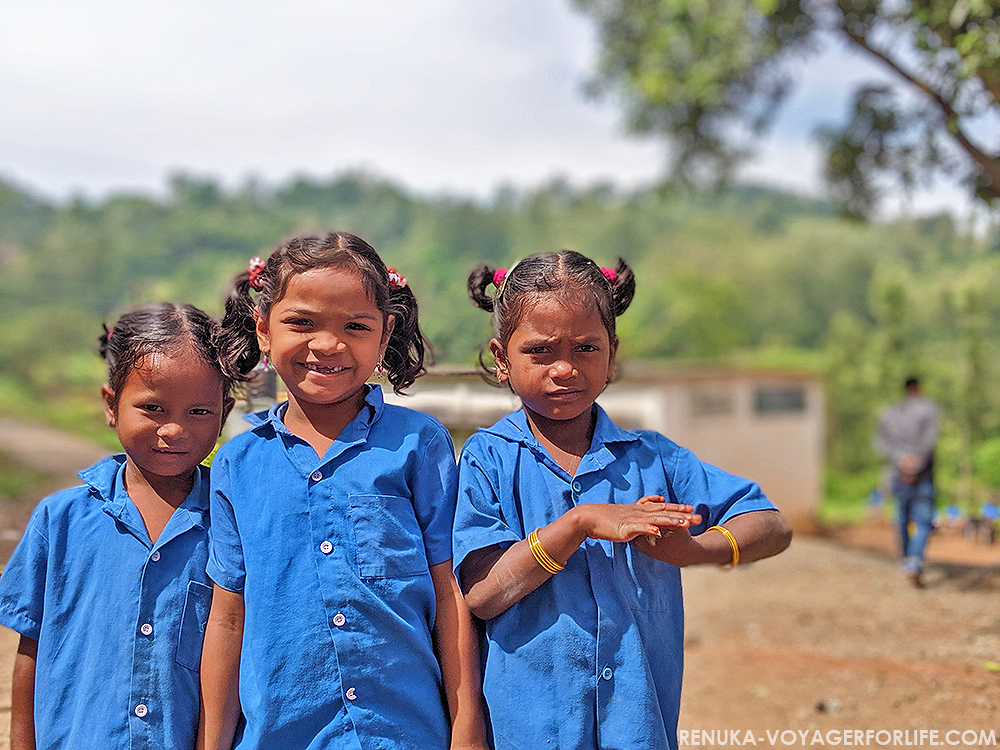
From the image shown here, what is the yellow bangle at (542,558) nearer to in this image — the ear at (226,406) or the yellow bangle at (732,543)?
the yellow bangle at (732,543)

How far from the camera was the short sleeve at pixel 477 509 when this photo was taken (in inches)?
66.7

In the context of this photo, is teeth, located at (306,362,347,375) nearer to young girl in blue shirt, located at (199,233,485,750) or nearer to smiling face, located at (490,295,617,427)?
young girl in blue shirt, located at (199,233,485,750)

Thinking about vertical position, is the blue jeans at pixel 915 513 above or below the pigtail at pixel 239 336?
below

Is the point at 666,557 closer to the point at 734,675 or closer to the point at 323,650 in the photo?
the point at 323,650

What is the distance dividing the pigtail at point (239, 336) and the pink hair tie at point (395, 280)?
29 centimetres

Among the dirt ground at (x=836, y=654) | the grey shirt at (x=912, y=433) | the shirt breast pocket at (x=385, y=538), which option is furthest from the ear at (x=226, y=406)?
the grey shirt at (x=912, y=433)

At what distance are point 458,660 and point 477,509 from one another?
0.28 metres

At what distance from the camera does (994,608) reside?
5.29 m

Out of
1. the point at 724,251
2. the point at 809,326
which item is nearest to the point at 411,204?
the point at 724,251

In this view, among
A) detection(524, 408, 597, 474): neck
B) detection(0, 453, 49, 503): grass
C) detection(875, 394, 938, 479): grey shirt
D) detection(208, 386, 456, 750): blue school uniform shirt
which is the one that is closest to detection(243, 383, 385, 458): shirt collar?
detection(208, 386, 456, 750): blue school uniform shirt

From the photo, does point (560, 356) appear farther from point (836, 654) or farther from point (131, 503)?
point (836, 654)

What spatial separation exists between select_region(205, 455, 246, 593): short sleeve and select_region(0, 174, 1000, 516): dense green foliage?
4.39 feet

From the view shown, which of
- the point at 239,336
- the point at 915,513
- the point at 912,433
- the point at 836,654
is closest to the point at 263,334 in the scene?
the point at 239,336

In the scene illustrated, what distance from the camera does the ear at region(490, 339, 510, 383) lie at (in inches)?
74.5
